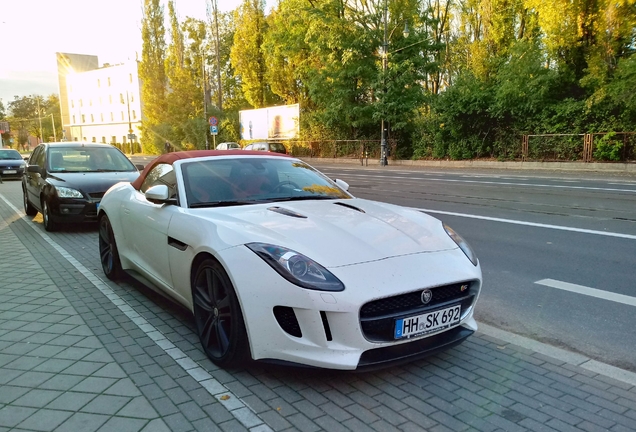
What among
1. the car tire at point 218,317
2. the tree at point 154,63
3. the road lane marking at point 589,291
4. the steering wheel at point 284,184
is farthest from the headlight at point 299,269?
the tree at point 154,63

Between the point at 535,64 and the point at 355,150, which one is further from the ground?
the point at 535,64

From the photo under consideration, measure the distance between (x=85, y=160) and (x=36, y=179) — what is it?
1100 millimetres

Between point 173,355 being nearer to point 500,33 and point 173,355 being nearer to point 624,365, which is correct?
point 624,365

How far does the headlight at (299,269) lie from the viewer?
2832 mm

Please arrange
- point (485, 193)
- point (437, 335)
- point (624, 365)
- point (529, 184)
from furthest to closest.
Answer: point (529, 184), point (485, 193), point (624, 365), point (437, 335)

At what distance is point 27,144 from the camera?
121 m

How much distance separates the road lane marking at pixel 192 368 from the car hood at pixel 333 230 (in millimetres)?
892

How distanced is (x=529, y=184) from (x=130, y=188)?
13.8 meters

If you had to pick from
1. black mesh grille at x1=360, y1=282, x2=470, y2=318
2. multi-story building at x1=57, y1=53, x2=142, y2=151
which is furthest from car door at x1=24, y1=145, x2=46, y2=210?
multi-story building at x1=57, y1=53, x2=142, y2=151

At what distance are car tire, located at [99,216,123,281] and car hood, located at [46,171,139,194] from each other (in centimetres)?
307

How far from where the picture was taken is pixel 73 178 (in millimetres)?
8719

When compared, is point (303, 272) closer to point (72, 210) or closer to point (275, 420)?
point (275, 420)

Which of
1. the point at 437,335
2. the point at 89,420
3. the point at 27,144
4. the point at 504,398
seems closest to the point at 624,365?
the point at 504,398

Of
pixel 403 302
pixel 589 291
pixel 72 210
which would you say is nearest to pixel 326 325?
pixel 403 302
